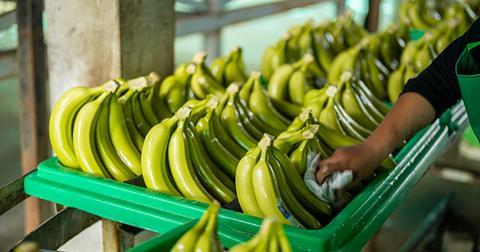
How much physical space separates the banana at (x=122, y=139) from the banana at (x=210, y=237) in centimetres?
81

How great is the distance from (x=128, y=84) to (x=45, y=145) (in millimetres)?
1089

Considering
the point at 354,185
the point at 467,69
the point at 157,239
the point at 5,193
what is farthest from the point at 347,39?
the point at 157,239

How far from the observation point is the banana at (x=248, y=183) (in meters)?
1.71

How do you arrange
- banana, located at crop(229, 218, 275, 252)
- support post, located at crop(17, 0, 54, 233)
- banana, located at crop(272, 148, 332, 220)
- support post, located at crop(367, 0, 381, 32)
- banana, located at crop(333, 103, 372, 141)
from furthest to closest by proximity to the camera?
support post, located at crop(367, 0, 381, 32)
support post, located at crop(17, 0, 54, 233)
banana, located at crop(333, 103, 372, 141)
banana, located at crop(272, 148, 332, 220)
banana, located at crop(229, 218, 275, 252)

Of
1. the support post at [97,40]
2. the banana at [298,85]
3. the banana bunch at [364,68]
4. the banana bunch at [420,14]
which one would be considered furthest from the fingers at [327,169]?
the banana bunch at [420,14]

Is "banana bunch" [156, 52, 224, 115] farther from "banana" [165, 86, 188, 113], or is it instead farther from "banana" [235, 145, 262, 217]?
"banana" [235, 145, 262, 217]

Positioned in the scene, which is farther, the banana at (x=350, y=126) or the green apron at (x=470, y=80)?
the banana at (x=350, y=126)

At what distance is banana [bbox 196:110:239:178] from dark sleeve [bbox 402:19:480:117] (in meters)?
0.65

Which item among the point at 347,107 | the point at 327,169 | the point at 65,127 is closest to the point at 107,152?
the point at 65,127

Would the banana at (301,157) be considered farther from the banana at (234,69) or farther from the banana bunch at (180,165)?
the banana at (234,69)

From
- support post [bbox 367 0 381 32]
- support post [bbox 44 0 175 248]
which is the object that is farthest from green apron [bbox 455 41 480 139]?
support post [bbox 367 0 381 32]

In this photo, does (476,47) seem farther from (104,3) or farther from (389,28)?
(389,28)

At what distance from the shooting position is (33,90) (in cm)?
292

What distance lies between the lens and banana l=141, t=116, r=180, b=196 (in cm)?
184
